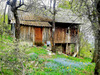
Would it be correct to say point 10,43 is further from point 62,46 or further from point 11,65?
point 62,46

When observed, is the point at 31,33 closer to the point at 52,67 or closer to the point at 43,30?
the point at 43,30

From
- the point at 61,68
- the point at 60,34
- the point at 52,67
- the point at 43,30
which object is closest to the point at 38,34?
the point at 43,30

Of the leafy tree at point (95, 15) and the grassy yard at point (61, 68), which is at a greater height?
the leafy tree at point (95, 15)

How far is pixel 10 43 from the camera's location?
4.93 meters

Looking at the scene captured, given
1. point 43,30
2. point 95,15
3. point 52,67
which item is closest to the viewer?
point 52,67

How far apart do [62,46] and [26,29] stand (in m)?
8.83

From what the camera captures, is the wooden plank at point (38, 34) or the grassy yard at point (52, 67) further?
the wooden plank at point (38, 34)

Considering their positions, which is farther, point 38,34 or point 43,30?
point 43,30

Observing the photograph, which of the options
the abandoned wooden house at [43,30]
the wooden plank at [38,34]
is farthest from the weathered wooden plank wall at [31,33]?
the wooden plank at [38,34]

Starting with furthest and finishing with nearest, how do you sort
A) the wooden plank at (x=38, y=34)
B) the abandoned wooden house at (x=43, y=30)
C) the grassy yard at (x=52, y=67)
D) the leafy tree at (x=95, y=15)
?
1. the wooden plank at (x=38, y=34)
2. the abandoned wooden house at (x=43, y=30)
3. the leafy tree at (x=95, y=15)
4. the grassy yard at (x=52, y=67)

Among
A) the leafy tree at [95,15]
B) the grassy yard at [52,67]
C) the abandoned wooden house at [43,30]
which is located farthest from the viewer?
the abandoned wooden house at [43,30]

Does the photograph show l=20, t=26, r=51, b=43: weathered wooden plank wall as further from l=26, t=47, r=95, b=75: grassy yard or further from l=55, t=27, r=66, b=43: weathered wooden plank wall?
l=26, t=47, r=95, b=75: grassy yard

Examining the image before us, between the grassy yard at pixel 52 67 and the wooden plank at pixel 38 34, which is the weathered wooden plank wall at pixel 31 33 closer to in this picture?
the wooden plank at pixel 38 34

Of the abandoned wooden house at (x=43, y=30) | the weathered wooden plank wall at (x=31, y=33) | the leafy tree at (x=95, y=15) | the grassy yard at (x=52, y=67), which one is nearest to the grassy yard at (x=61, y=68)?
the grassy yard at (x=52, y=67)
